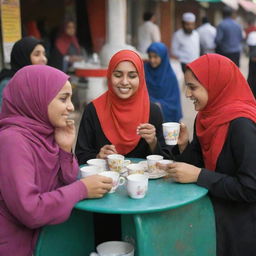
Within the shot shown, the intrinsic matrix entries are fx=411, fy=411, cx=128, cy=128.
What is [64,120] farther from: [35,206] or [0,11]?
[0,11]

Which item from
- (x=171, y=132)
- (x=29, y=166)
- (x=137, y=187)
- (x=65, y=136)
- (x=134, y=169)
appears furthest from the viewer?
(x=171, y=132)

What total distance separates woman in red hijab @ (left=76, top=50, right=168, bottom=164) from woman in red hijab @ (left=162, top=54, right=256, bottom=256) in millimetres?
519

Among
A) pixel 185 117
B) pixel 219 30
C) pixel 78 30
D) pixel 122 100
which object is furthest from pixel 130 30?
pixel 122 100

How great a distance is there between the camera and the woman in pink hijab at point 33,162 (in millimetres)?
1835

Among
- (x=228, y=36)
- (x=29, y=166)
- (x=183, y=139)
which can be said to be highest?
(x=228, y=36)

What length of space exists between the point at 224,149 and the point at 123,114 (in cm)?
87

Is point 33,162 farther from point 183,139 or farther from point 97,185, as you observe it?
point 183,139

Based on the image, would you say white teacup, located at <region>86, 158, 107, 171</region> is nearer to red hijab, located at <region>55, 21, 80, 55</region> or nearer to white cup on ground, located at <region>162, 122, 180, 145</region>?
white cup on ground, located at <region>162, 122, 180, 145</region>

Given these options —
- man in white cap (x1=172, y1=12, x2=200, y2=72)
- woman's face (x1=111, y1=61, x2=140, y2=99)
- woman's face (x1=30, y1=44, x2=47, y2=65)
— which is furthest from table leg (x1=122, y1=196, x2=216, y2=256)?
man in white cap (x1=172, y1=12, x2=200, y2=72)

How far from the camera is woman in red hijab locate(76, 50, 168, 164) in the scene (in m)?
2.82

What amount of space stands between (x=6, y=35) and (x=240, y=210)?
4.36 metres

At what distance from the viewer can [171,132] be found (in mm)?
2510

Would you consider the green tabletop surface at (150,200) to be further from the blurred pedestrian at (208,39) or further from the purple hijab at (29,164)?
the blurred pedestrian at (208,39)

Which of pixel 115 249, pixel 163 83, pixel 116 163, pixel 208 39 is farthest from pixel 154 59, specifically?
pixel 208 39
